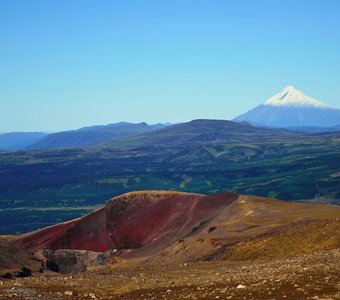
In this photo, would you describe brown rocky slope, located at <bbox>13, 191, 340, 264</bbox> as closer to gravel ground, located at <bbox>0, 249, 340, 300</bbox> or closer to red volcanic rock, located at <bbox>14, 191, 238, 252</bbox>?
red volcanic rock, located at <bbox>14, 191, 238, 252</bbox>

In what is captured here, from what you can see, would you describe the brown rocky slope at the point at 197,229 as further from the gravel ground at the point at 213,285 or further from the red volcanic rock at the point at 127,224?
the gravel ground at the point at 213,285

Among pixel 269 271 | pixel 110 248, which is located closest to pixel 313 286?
pixel 269 271

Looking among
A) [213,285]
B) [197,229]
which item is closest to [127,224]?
[197,229]

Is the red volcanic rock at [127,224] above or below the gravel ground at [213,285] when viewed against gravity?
below

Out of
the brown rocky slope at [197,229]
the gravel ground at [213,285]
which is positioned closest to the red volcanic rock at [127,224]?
the brown rocky slope at [197,229]

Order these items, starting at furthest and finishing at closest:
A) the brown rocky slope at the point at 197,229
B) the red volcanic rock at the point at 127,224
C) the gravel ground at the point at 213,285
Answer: the red volcanic rock at the point at 127,224, the brown rocky slope at the point at 197,229, the gravel ground at the point at 213,285

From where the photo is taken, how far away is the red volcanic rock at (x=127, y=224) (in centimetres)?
7981

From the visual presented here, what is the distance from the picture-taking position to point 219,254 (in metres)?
42.5

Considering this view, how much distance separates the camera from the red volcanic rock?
7981 cm

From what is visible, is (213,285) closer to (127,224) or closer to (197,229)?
(197,229)

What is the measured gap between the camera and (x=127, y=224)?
88500 mm

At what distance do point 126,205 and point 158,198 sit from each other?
656 cm

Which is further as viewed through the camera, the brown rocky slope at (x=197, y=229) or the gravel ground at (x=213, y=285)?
the brown rocky slope at (x=197, y=229)

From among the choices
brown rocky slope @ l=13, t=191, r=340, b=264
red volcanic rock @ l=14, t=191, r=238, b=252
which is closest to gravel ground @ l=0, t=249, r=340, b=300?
brown rocky slope @ l=13, t=191, r=340, b=264
